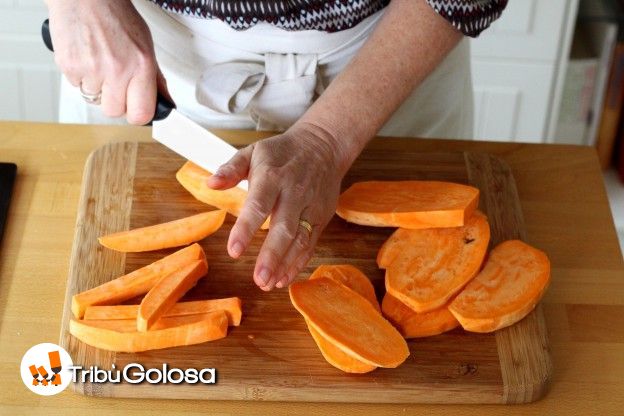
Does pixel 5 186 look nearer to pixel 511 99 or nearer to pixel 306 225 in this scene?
pixel 306 225

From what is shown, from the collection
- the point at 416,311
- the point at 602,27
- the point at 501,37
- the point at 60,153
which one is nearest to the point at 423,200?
the point at 416,311

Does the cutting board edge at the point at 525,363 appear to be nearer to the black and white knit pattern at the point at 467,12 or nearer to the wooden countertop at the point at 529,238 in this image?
the wooden countertop at the point at 529,238

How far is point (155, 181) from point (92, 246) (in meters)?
0.17

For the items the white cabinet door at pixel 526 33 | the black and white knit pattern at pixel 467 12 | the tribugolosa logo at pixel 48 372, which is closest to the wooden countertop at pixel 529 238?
the tribugolosa logo at pixel 48 372

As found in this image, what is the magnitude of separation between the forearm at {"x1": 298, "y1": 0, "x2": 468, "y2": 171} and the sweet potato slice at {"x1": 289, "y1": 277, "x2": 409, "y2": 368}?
0.66 feet

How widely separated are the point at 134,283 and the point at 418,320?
14.7 inches

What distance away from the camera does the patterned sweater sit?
55.3 inches

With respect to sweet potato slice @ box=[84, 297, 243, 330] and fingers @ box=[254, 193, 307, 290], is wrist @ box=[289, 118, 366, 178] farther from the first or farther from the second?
sweet potato slice @ box=[84, 297, 243, 330]

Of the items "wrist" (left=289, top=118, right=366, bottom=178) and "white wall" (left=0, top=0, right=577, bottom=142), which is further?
"white wall" (left=0, top=0, right=577, bottom=142)

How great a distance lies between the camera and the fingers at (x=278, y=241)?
120 centimetres

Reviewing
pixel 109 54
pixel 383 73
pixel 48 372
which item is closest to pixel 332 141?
pixel 383 73

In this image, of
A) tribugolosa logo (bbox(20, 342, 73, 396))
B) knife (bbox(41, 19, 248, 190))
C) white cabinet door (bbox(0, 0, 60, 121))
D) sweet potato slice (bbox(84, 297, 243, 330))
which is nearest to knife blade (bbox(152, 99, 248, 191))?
knife (bbox(41, 19, 248, 190))

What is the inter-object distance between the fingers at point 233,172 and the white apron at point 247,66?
242 mm

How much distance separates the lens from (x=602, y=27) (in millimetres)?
2516
